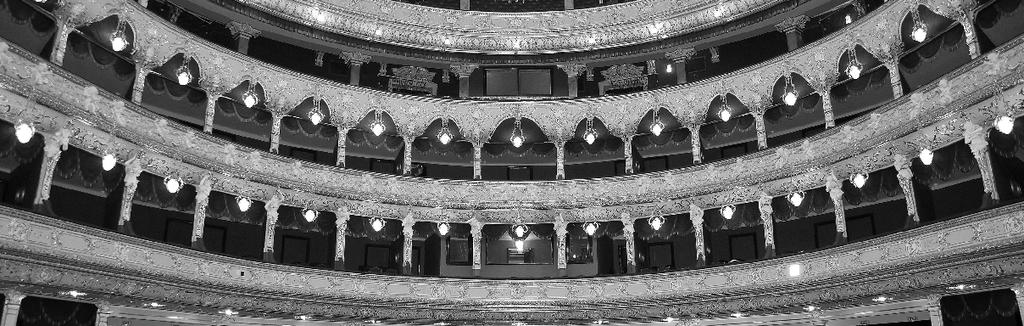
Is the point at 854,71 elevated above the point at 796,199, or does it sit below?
above

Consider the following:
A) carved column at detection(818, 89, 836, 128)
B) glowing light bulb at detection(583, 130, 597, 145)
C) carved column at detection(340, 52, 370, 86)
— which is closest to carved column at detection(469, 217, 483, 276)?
glowing light bulb at detection(583, 130, 597, 145)

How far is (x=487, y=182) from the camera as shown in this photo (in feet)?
109

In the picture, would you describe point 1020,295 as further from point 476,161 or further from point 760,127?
point 476,161

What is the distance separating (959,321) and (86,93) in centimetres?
2370

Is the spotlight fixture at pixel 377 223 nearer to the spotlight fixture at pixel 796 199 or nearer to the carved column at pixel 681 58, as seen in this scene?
the carved column at pixel 681 58

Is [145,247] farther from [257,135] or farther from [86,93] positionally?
[257,135]

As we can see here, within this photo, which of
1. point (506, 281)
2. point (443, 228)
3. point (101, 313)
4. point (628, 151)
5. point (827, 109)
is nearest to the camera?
point (101, 313)

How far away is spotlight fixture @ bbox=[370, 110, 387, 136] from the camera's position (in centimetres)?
3066

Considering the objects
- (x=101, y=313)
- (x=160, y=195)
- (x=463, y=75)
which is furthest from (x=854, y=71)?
(x=101, y=313)

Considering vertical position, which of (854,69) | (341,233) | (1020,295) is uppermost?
(854,69)

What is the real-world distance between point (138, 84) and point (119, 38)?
4172 mm

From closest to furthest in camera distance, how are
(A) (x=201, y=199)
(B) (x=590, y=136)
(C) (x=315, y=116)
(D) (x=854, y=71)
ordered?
(D) (x=854, y=71) < (A) (x=201, y=199) < (C) (x=315, y=116) < (B) (x=590, y=136)

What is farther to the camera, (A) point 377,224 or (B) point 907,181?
(A) point 377,224

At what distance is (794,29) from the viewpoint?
100 ft
